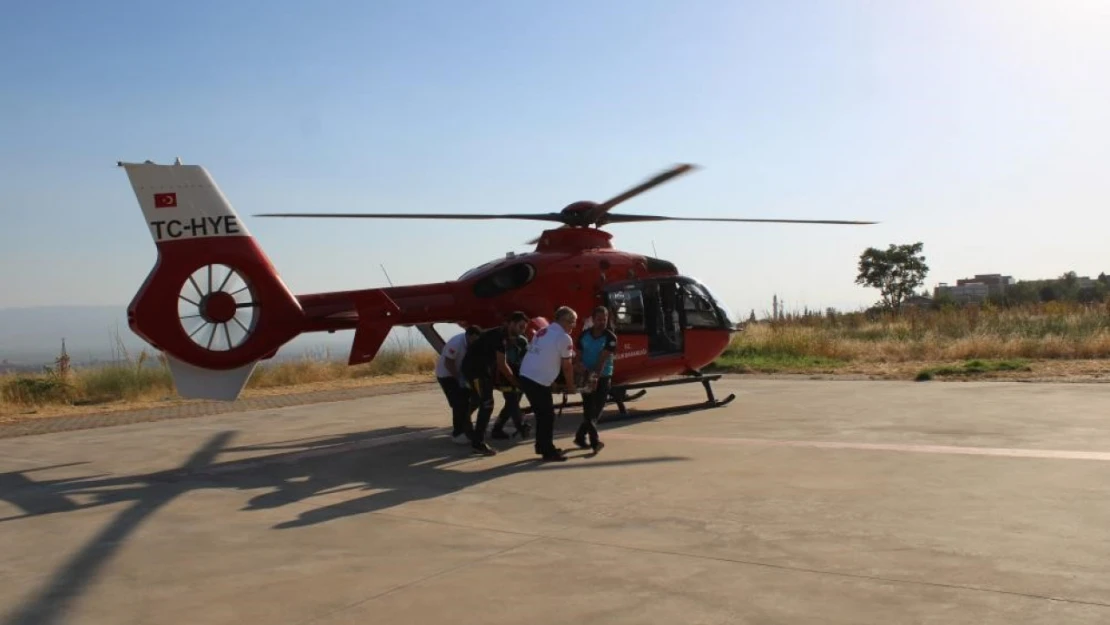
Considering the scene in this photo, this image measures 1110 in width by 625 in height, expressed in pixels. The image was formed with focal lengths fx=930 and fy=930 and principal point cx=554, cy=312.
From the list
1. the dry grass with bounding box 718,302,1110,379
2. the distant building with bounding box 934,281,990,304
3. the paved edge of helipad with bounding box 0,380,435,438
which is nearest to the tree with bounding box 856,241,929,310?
the distant building with bounding box 934,281,990,304

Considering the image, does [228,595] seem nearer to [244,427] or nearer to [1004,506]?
[1004,506]

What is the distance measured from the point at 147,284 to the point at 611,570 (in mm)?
7391

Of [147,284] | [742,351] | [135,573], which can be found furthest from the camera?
[742,351]

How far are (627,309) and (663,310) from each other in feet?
2.08

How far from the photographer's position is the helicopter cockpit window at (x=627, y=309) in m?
13.8

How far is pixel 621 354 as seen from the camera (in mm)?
Result: 13609

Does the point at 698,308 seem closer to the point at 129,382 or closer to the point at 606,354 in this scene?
the point at 606,354

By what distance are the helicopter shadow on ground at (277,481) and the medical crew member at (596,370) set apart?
22.6 inches

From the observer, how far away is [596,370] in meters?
10.4

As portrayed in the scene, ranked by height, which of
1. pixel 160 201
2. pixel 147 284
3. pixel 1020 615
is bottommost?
pixel 1020 615

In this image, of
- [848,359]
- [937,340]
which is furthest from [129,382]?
[937,340]

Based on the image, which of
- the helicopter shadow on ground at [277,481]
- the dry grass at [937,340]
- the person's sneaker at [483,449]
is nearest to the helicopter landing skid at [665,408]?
the helicopter shadow on ground at [277,481]

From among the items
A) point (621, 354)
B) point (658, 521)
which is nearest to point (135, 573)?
point (658, 521)

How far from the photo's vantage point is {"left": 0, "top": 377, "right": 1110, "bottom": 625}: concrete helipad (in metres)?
4.96
